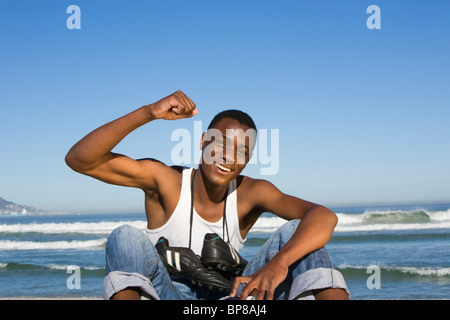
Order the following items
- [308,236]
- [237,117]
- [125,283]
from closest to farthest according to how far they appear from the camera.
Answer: [125,283] < [308,236] < [237,117]

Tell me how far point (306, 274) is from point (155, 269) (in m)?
0.82

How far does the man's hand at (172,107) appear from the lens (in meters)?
2.64

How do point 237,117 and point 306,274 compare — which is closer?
point 306,274

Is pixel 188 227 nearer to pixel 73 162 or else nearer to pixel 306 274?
pixel 73 162

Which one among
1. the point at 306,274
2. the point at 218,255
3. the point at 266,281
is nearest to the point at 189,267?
Answer: the point at 218,255

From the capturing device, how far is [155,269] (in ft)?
8.40

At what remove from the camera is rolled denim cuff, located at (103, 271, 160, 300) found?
2.31m

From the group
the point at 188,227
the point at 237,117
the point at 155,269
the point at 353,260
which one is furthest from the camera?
the point at 353,260

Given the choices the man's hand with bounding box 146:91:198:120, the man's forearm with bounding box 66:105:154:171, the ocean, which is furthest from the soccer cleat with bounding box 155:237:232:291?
the ocean

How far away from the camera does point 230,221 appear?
10.4 ft

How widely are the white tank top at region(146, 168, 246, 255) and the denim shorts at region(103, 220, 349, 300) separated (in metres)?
0.42

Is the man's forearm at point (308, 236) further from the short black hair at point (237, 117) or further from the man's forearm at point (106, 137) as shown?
the man's forearm at point (106, 137)

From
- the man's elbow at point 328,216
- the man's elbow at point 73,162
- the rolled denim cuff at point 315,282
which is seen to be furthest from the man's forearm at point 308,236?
the man's elbow at point 73,162

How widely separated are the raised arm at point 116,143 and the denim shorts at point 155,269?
1.91ft
